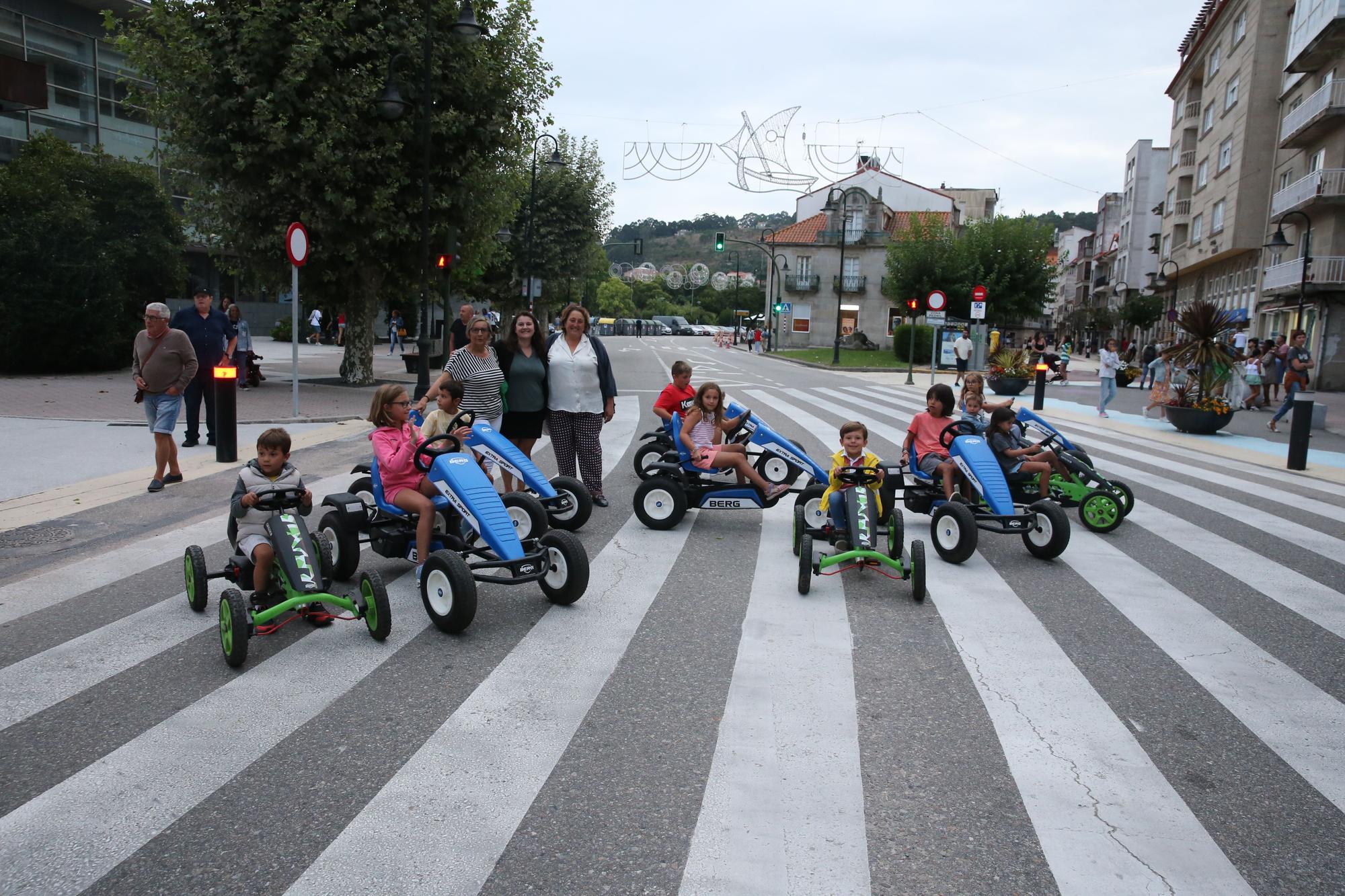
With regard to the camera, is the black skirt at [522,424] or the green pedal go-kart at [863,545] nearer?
the green pedal go-kart at [863,545]

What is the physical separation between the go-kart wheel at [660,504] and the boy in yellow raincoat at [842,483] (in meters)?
1.37

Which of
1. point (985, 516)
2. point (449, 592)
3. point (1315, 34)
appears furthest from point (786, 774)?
point (1315, 34)

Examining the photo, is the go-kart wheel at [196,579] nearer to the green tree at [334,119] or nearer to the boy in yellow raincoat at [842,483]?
the boy in yellow raincoat at [842,483]

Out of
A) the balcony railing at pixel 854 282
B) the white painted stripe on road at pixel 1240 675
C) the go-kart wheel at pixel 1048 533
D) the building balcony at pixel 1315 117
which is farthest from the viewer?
the balcony railing at pixel 854 282

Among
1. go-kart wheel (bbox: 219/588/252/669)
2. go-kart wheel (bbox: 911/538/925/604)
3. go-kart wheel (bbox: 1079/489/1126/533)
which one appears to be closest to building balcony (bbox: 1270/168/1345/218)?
go-kart wheel (bbox: 1079/489/1126/533)

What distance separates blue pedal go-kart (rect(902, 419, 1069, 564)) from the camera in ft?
21.3

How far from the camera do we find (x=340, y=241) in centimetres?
1852

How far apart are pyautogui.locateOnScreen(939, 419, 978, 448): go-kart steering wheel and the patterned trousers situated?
278 centimetres

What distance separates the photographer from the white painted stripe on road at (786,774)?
112 inches

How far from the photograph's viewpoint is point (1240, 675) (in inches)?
182

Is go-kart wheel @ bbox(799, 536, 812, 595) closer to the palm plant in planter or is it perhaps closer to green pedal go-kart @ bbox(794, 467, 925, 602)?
green pedal go-kart @ bbox(794, 467, 925, 602)

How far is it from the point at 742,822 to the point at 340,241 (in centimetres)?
1763

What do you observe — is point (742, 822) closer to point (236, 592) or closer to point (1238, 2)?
point (236, 592)

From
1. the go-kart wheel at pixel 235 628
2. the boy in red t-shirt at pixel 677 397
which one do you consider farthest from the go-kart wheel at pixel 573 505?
the go-kart wheel at pixel 235 628
